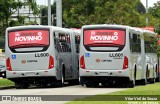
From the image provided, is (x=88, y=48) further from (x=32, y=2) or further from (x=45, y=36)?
(x=32, y=2)

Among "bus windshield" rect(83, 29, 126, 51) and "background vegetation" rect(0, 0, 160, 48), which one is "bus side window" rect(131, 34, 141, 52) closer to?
"bus windshield" rect(83, 29, 126, 51)

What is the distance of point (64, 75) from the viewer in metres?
36.6

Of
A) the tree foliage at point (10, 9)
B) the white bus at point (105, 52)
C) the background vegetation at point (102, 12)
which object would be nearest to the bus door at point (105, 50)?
the white bus at point (105, 52)

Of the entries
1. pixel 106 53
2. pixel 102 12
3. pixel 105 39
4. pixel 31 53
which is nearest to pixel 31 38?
pixel 31 53

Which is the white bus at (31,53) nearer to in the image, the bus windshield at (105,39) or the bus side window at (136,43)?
the bus windshield at (105,39)

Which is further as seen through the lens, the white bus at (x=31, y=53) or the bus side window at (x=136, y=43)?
the bus side window at (x=136, y=43)

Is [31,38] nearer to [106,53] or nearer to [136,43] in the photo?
[106,53]

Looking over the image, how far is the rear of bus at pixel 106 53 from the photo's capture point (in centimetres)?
3375

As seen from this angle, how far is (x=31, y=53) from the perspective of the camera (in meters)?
34.2

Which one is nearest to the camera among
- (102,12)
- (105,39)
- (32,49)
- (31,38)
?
(105,39)

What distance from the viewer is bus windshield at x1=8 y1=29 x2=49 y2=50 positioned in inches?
1343

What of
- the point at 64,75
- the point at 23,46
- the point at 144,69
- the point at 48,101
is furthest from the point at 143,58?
the point at 48,101

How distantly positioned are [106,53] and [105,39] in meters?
0.70

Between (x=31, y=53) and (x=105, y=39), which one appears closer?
(x=105, y=39)
